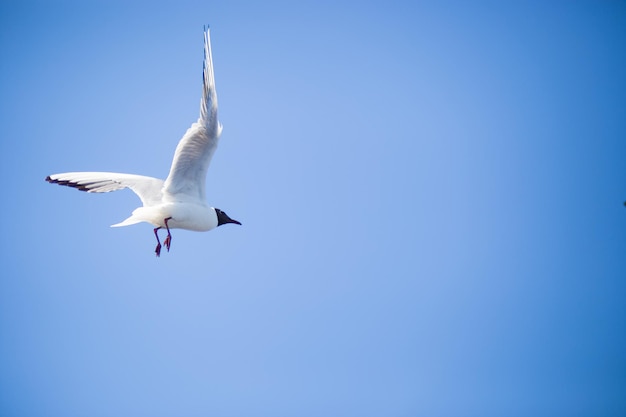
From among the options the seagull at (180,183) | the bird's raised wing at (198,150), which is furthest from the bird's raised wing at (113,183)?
the bird's raised wing at (198,150)

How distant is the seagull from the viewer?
248 inches

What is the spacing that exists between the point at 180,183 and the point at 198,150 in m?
0.53

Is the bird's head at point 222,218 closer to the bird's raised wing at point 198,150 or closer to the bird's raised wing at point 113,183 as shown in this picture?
the bird's raised wing at point 198,150

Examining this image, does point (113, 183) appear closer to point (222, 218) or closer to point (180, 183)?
point (180, 183)

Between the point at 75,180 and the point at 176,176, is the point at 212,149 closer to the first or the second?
the point at 176,176

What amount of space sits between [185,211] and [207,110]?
1.15 metres

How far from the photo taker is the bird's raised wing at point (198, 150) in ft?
19.8

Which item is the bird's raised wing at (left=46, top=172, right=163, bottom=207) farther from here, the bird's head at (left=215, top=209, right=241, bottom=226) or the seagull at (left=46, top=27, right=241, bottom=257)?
the bird's head at (left=215, top=209, right=241, bottom=226)

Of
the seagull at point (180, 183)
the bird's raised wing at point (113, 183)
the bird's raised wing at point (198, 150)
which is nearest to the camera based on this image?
the bird's raised wing at point (198, 150)

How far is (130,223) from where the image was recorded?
21.1 ft

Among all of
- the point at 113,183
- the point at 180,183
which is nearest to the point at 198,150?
the point at 180,183

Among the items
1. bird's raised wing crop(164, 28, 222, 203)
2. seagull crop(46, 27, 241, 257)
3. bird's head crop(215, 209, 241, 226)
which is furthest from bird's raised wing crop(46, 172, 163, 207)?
bird's head crop(215, 209, 241, 226)

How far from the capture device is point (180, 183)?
6883 millimetres

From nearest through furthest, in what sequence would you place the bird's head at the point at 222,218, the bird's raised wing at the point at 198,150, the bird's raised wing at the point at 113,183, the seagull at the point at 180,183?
the bird's raised wing at the point at 198,150 < the seagull at the point at 180,183 < the bird's raised wing at the point at 113,183 < the bird's head at the point at 222,218
